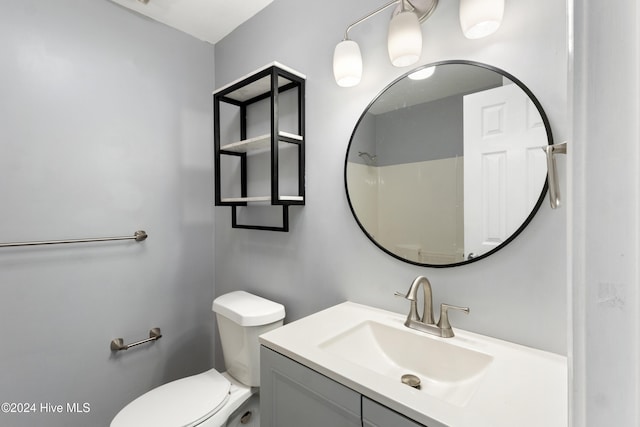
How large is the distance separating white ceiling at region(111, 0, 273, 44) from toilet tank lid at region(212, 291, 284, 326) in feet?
5.19

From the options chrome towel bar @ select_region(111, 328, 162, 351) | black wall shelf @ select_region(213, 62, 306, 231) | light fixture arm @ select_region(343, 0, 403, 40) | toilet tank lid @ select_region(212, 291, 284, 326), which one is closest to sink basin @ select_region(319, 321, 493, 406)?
toilet tank lid @ select_region(212, 291, 284, 326)

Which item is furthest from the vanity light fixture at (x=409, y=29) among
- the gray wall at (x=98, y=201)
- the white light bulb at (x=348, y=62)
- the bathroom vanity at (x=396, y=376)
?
the gray wall at (x=98, y=201)

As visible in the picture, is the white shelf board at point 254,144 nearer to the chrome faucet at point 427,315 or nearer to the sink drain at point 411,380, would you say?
the chrome faucet at point 427,315

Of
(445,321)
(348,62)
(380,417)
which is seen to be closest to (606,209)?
(380,417)

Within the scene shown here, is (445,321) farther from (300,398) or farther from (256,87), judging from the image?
(256,87)

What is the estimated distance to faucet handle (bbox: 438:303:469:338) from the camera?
0.91 m

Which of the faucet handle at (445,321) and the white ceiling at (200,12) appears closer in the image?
the faucet handle at (445,321)

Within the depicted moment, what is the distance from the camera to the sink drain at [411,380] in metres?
0.87

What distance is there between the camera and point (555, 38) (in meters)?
0.79

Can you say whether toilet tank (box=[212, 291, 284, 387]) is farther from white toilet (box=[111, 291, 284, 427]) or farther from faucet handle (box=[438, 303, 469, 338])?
faucet handle (box=[438, 303, 469, 338])

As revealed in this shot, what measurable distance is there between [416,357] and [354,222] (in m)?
0.55

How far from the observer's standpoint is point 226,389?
1.28 m

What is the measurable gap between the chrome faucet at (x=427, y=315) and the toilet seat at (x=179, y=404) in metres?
0.88

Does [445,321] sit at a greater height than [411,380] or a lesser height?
greater
